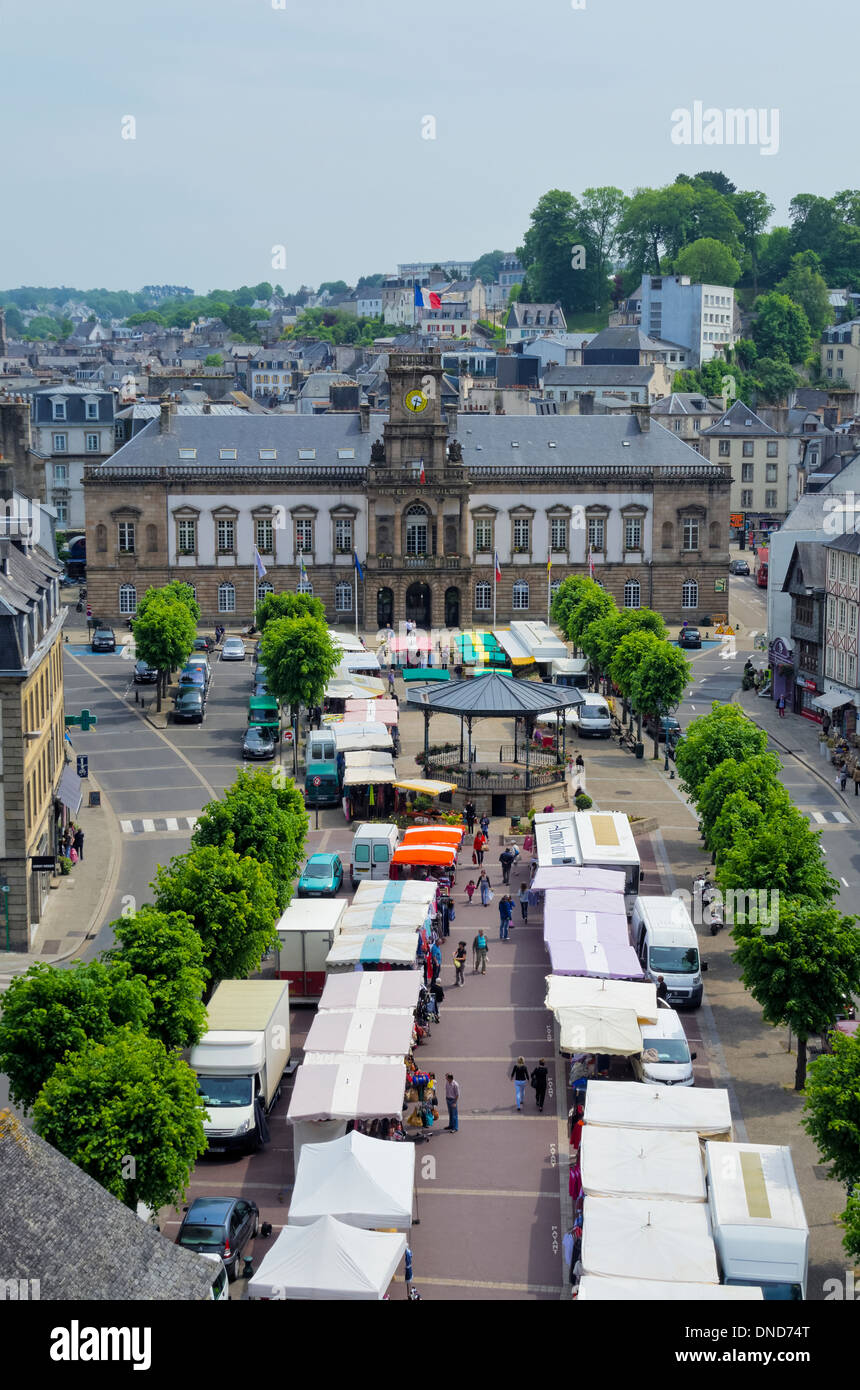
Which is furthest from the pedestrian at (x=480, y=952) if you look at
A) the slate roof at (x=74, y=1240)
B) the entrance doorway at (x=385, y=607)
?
the entrance doorway at (x=385, y=607)

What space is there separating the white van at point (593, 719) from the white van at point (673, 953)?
35035mm

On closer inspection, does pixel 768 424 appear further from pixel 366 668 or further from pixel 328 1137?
pixel 328 1137

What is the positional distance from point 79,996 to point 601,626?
61638 mm

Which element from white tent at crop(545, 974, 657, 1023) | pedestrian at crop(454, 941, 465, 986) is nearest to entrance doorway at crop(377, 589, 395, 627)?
pedestrian at crop(454, 941, 465, 986)

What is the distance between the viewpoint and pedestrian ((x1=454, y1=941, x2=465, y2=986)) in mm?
51469

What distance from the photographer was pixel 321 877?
5794 cm

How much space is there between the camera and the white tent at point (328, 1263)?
100 feet

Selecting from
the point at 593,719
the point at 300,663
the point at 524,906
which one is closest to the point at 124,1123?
the point at 524,906

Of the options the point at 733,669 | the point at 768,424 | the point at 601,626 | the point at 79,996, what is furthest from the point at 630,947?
the point at 768,424

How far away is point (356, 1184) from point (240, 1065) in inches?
277

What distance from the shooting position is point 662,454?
12500cm

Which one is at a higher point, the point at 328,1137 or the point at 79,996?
the point at 79,996

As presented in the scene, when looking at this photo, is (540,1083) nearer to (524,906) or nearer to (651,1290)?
(651,1290)
